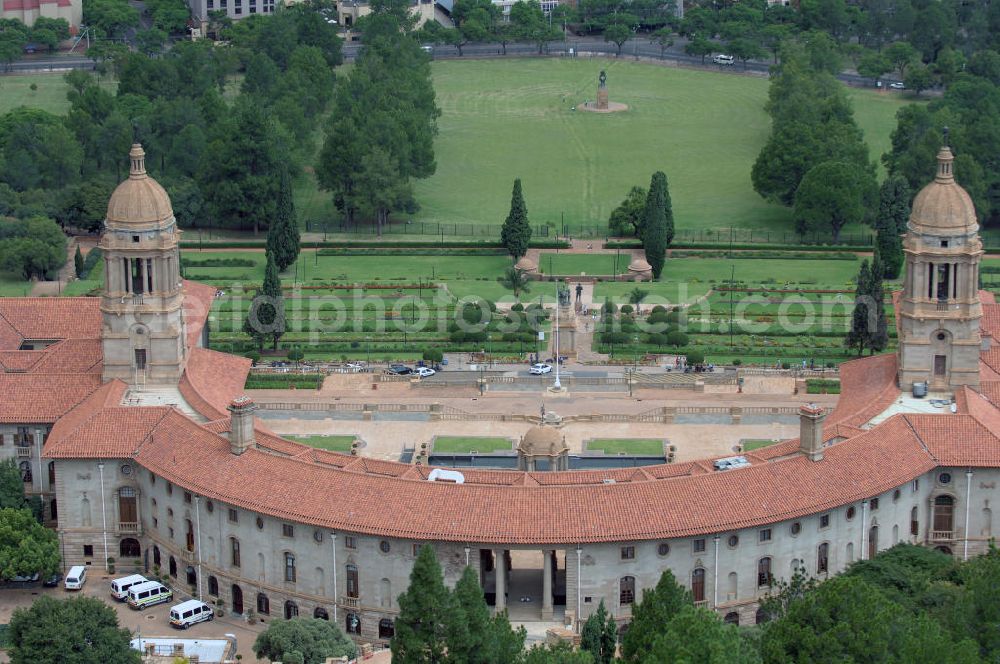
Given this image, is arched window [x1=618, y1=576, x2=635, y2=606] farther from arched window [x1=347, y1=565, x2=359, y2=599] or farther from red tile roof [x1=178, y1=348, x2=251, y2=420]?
red tile roof [x1=178, y1=348, x2=251, y2=420]

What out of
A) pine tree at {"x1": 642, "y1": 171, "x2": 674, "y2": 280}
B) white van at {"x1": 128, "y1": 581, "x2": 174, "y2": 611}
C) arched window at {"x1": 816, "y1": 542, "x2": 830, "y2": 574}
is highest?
pine tree at {"x1": 642, "y1": 171, "x2": 674, "y2": 280}

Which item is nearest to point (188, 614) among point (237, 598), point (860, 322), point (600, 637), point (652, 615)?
point (237, 598)

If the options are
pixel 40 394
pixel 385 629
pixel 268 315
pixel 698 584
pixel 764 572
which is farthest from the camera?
pixel 268 315

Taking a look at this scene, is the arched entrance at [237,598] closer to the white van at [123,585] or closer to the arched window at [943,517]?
the white van at [123,585]

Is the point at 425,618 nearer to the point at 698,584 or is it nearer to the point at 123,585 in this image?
the point at 698,584

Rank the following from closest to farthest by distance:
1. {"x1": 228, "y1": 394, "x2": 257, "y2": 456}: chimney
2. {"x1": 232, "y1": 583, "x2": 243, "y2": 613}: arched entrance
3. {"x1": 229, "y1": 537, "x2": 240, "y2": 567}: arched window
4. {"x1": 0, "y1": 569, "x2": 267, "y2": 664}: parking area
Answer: {"x1": 0, "y1": 569, "x2": 267, "y2": 664}: parking area, {"x1": 229, "y1": 537, "x2": 240, "y2": 567}: arched window, {"x1": 232, "y1": 583, "x2": 243, "y2": 613}: arched entrance, {"x1": 228, "y1": 394, "x2": 257, "y2": 456}: chimney

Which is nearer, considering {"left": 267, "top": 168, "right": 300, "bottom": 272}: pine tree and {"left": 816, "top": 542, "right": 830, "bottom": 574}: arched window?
{"left": 816, "top": 542, "right": 830, "bottom": 574}: arched window

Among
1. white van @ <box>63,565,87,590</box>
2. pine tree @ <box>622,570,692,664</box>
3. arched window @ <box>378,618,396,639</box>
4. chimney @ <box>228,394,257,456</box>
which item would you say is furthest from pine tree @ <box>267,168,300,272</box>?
pine tree @ <box>622,570,692,664</box>
